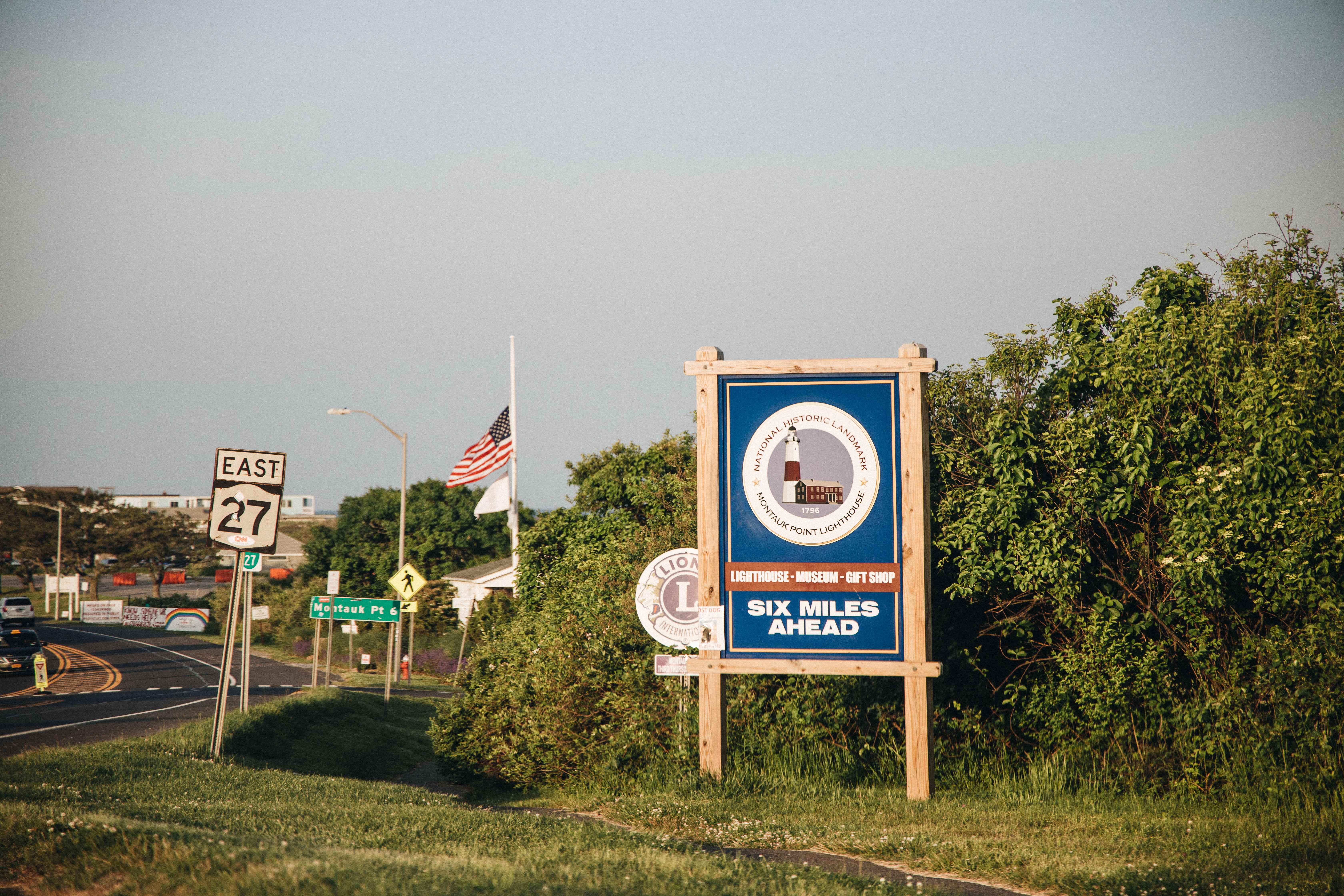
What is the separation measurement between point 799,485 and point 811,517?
0.34 meters

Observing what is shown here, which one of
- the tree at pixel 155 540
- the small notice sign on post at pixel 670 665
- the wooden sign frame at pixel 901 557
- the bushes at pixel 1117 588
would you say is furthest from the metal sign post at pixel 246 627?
the tree at pixel 155 540

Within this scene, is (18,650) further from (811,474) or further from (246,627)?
(811,474)

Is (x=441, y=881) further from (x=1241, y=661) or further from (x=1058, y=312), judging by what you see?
(x=1058, y=312)

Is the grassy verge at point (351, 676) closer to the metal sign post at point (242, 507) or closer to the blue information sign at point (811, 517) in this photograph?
the metal sign post at point (242, 507)

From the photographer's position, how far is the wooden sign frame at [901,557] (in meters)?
9.96

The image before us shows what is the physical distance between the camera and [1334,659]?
9039 millimetres

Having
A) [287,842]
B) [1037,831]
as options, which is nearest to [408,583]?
[287,842]

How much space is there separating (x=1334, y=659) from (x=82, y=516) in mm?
83902

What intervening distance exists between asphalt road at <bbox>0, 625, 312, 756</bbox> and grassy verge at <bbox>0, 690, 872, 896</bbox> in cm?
549

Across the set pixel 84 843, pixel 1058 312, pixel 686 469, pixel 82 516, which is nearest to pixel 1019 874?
pixel 84 843

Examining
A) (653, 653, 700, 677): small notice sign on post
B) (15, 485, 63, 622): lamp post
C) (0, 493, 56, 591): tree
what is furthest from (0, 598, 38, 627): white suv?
(653, 653, 700, 677): small notice sign on post

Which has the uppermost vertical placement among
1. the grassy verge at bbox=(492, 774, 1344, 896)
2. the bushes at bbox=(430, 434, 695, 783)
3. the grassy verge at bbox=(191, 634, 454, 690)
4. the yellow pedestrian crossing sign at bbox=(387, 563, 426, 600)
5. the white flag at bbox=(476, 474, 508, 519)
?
the white flag at bbox=(476, 474, 508, 519)

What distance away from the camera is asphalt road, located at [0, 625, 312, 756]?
20609 millimetres

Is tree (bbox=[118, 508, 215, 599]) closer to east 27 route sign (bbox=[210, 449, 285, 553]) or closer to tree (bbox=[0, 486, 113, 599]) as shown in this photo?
tree (bbox=[0, 486, 113, 599])
